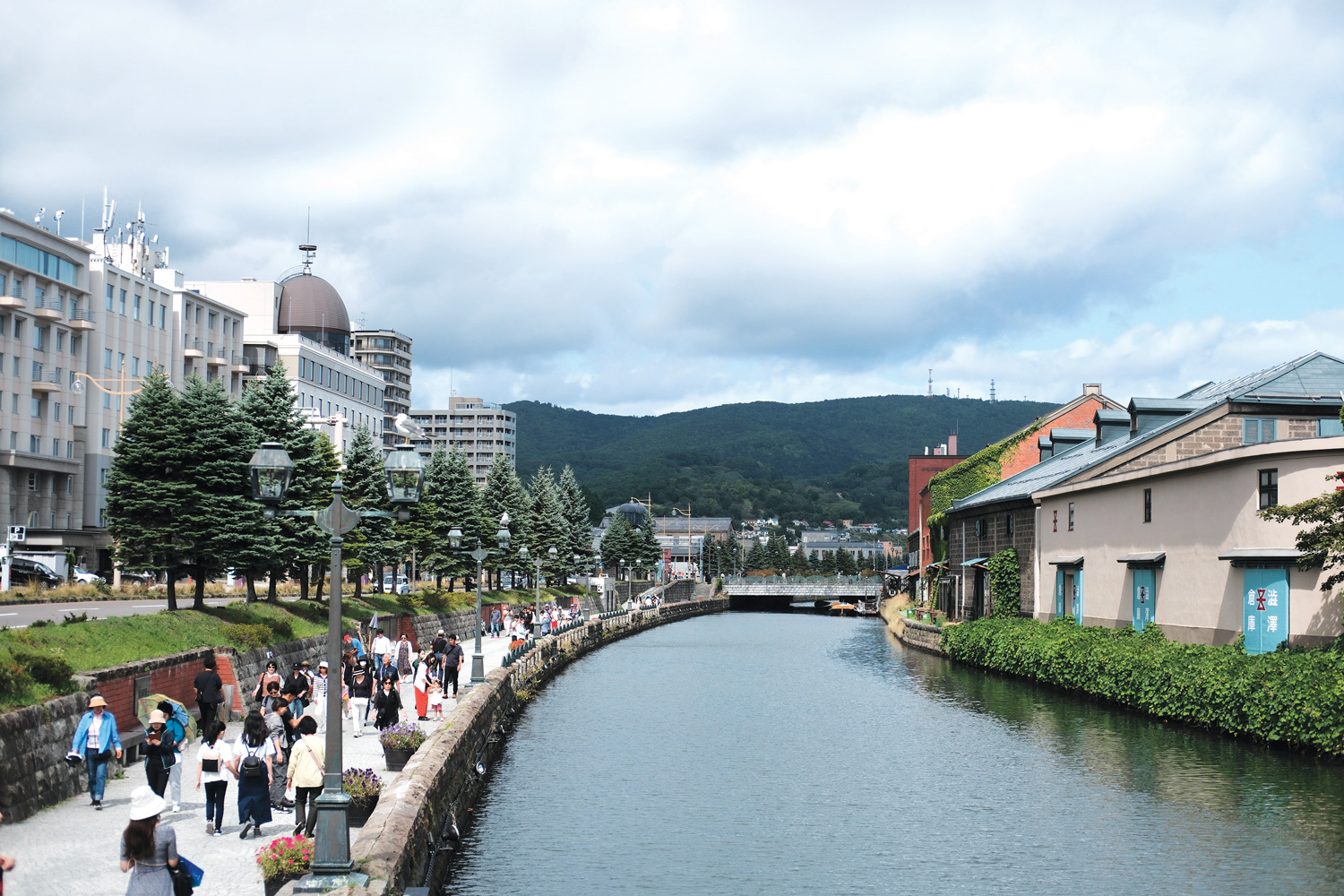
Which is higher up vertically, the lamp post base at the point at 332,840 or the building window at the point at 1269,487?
the building window at the point at 1269,487

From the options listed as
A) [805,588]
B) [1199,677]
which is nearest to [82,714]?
[1199,677]

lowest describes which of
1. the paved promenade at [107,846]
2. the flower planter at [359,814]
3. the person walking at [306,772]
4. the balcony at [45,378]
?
the paved promenade at [107,846]

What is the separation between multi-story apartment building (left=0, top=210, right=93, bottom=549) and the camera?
7356 cm

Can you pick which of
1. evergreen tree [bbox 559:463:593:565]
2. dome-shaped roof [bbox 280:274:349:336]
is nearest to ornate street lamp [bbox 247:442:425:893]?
evergreen tree [bbox 559:463:593:565]

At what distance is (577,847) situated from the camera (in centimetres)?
2023

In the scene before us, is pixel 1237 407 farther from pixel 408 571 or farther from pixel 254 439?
pixel 408 571

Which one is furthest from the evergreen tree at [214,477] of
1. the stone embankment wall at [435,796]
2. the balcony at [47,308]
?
the balcony at [47,308]

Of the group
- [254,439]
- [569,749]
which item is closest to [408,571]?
[254,439]

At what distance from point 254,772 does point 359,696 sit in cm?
1116

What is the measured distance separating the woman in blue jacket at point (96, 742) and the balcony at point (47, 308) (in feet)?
215

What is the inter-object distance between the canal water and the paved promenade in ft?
10.8

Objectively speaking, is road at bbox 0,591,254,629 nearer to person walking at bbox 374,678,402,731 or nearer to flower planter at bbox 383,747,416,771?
person walking at bbox 374,678,402,731

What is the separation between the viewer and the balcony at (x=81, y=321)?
7906 centimetres

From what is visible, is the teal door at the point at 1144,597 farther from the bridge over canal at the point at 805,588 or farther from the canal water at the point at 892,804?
the bridge over canal at the point at 805,588
